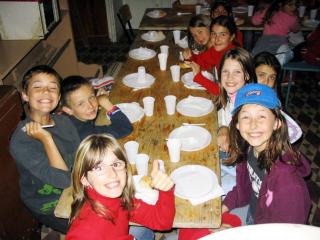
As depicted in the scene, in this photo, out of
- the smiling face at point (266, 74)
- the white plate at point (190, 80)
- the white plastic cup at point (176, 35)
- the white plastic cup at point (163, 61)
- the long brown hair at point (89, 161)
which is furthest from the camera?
the white plastic cup at point (176, 35)

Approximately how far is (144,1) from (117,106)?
16.0 ft

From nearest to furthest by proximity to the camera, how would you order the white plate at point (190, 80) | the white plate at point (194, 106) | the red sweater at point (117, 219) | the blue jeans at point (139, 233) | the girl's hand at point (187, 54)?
the red sweater at point (117, 219)
the blue jeans at point (139, 233)
the white plate at point (194, 106)
the white plate at point (190, 80)
the girl's hand at point (187, 54)

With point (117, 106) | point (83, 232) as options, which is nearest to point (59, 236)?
point (117, 106)

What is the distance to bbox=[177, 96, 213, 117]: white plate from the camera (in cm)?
263

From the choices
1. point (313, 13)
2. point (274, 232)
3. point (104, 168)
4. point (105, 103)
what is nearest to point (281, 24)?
point (313, 13)

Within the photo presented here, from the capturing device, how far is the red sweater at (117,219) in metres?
1.56

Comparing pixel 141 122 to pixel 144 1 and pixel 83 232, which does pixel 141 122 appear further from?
pixel 144 1

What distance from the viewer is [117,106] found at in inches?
107

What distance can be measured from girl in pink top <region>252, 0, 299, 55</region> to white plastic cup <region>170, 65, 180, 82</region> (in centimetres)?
193

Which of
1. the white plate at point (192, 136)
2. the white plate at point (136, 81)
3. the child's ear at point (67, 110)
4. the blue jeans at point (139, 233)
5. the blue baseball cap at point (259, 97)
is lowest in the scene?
the blue jeans at point (139, 233)

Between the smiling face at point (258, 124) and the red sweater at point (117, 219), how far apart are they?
564 mm

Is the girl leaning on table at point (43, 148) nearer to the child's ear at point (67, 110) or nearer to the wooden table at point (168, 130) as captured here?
the child's ear at point (67, 110)

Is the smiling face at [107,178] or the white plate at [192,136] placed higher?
the smiling face at [107,178]

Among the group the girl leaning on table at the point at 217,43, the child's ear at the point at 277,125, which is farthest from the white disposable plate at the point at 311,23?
the child's ear at the point at 277,125
